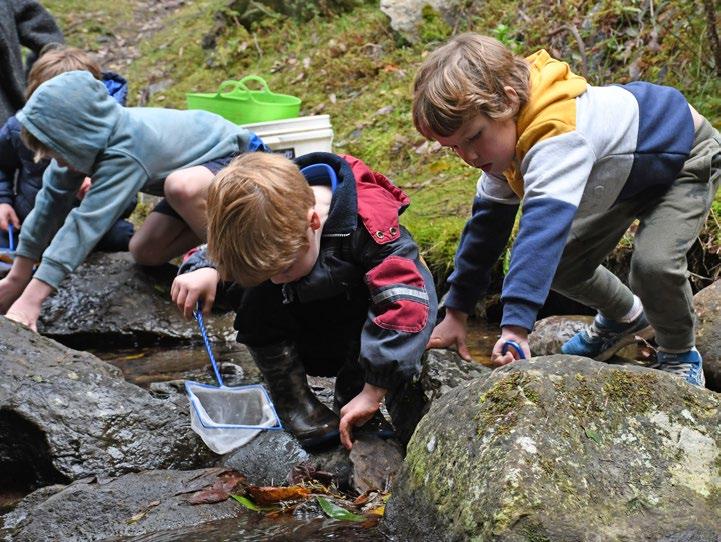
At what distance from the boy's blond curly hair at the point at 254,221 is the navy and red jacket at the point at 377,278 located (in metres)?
0.19

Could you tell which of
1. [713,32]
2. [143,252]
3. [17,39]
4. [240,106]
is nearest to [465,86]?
[143,252]

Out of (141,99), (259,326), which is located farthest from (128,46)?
(259,326)

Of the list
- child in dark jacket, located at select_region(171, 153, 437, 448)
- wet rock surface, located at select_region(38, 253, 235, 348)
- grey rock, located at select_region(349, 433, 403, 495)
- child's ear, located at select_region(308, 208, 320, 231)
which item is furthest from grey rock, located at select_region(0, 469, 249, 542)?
wet rock surface, located at select_region(38, 253, 235, 348)

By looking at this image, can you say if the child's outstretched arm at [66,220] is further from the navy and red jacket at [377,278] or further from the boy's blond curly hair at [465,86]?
the boy's blond curly hair at [465,86]

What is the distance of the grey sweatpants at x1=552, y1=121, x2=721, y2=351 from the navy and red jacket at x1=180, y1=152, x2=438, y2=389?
0.70 meters

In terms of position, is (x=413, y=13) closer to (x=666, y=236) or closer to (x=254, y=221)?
(x=666, y=236)

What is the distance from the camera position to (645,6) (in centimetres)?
615

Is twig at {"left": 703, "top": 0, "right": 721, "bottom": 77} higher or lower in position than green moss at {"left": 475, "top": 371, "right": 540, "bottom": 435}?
lower

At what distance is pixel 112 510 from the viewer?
259cm

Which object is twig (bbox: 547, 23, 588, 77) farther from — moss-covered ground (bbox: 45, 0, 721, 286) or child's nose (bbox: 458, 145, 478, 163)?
child's nose (bbox: 458, 145, 478, 163)

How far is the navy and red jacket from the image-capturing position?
2.76m

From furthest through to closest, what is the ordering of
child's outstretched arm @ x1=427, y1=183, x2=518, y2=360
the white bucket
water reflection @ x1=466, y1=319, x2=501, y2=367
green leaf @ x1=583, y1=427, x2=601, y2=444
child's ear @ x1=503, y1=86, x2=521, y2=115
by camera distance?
the white bucket < water reflection @ x1=466, y1=319, x2=501, y2=367 < child's outstretched arm @ x1=427, y1=183, x2=518, y2=360 < child's ear @ x1=503, y1=86, x2=521, y2=115 < green leaf @ x1=583, y1=427, x2=601, y2=444

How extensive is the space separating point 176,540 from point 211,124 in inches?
104

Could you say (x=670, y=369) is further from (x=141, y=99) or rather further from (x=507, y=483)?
(x=141, y=99)
